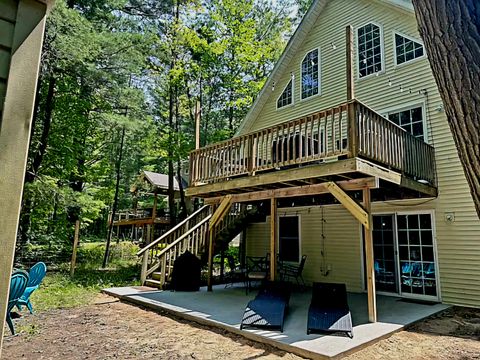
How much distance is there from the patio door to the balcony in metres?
0.97

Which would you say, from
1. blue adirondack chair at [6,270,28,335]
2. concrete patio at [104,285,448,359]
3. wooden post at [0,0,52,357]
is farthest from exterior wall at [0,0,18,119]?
blue adirondack chair at [6,270,28,335]

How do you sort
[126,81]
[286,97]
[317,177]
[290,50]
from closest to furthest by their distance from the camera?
[317,177], [290,50], [286,97], [126,81]

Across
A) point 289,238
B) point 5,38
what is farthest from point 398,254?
point 5,38

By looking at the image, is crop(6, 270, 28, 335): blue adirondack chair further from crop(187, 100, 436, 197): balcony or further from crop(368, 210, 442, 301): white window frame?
crop(368, 210, 442, 301): white window frame

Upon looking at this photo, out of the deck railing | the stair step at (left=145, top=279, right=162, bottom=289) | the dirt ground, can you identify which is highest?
the deck railing

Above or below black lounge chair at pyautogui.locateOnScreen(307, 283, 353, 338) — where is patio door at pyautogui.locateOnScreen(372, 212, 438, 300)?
above

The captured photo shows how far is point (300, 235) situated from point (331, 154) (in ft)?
17.8

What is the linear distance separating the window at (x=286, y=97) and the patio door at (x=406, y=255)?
506cm

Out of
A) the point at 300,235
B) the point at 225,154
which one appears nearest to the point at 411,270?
the point at 300,235

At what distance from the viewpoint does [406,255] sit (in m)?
8.11

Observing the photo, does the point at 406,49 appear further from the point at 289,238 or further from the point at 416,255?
the point at 289,238

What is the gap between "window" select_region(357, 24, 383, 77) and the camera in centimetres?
941

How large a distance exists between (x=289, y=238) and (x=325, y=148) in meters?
5.84

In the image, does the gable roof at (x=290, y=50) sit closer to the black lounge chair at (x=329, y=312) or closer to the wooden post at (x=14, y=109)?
the black lounge chair at (x=329, y=312)
